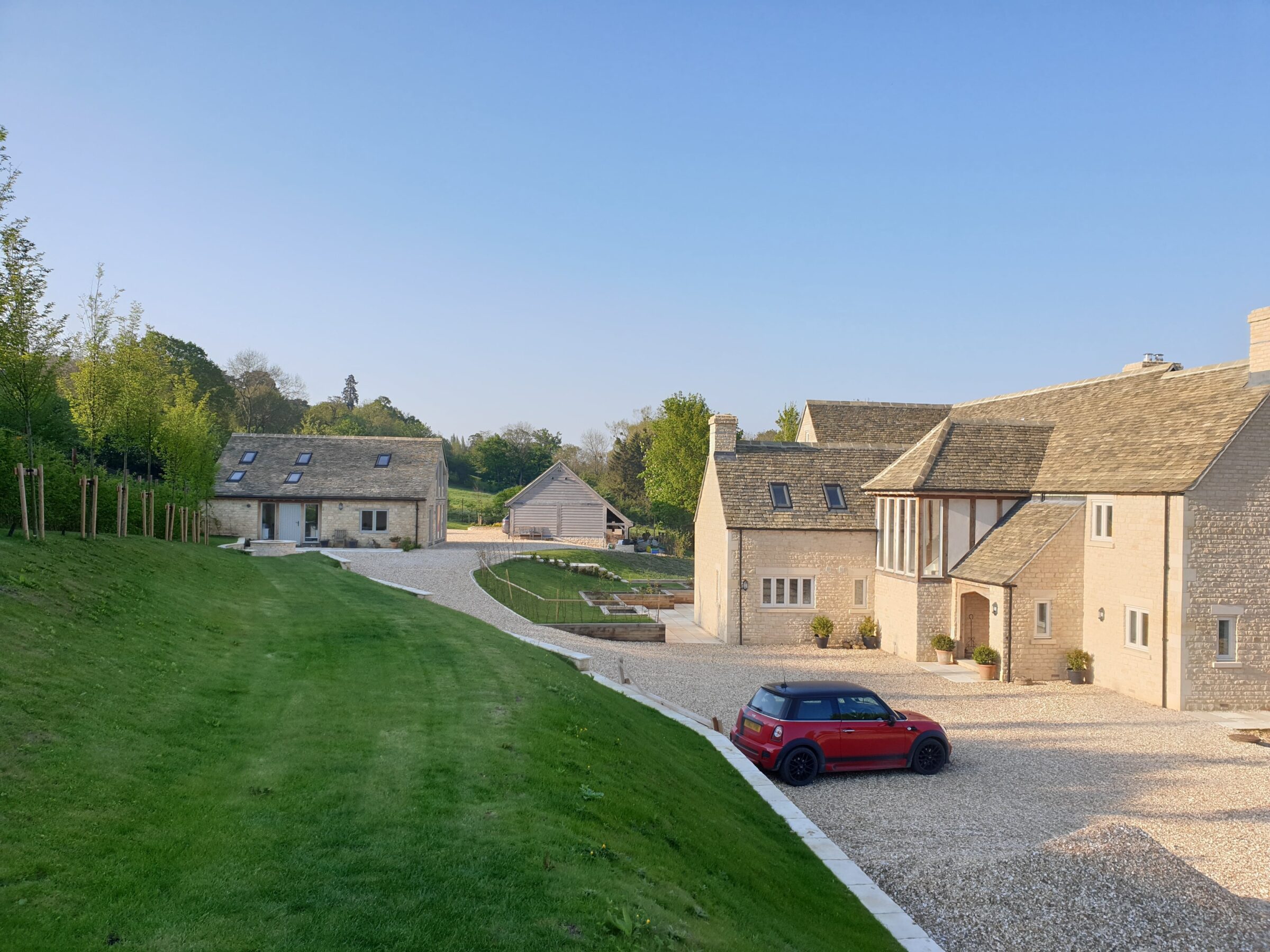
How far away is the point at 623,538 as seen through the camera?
63844 millimetres

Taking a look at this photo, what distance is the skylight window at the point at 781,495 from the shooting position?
101ft

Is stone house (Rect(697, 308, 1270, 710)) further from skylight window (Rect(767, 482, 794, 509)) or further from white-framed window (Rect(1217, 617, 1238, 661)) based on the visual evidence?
skylight window (Rect(767, 482, 794, 509))

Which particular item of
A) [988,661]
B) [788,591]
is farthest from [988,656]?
[788,591]

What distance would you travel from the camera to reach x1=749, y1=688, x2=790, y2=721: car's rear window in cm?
1533

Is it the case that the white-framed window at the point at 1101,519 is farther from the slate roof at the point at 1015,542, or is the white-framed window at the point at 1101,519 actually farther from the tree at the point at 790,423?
the tree at the point at 790,423

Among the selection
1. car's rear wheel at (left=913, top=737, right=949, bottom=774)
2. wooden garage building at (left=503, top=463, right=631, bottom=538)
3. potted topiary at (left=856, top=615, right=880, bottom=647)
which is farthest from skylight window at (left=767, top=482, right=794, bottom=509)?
wooden garage building at (left=503, top=463, right=631, bottom=538)

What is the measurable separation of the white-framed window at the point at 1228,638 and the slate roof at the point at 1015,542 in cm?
467

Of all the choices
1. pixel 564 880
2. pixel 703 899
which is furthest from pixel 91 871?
pixel 703 899

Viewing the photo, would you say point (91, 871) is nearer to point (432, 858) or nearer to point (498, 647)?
point (432, 858)

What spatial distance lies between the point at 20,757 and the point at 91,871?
1.94 m

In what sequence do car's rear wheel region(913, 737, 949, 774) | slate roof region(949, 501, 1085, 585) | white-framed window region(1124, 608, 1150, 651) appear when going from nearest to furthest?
car's rear wheel region(913, 737, 949, 774)
white-framed window region(1124, 608, 1150, 651)
slate roof region(949, 501, 1085, 585)

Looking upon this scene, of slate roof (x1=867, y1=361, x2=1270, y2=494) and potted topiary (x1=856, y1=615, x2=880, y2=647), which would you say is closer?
slate roof (x1=867, y1=361, x2=1270, y2=494)

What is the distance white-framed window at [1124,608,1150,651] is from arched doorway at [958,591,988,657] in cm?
526

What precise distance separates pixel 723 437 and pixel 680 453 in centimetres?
3000
